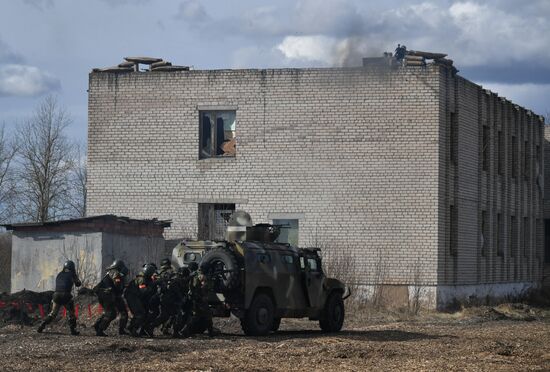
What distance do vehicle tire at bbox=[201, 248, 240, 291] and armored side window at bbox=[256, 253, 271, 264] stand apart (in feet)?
2.33

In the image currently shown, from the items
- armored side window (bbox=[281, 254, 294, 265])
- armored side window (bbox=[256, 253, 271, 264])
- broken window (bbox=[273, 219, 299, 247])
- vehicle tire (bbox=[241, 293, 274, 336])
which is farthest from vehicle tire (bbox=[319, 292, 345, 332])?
broken window (bbox=[273, 219, 299, 247])

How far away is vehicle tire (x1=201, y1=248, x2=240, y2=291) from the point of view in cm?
2353

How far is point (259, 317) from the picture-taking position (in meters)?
24.1

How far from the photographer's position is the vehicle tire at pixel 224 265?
23531mm

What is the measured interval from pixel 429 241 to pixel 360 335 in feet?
32.7

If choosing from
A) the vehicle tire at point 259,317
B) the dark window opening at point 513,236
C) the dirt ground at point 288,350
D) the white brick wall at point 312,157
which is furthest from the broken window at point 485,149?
the vehicle tire at point 259,317

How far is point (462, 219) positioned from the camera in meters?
37.2

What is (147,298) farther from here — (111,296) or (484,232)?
(484,232)

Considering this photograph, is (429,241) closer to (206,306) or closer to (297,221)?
(297,221)

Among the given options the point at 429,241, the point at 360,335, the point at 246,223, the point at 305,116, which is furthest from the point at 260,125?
the point at 360,335

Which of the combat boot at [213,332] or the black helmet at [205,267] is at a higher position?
the black helmet at [205,267]

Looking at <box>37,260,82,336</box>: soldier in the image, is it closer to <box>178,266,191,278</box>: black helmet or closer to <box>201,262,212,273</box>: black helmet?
<box>178,266,191,278</box>: black helmet

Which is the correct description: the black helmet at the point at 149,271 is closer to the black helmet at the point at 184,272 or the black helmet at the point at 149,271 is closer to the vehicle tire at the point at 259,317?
the black helmet at the point at 184,272

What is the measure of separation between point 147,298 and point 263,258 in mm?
2813
